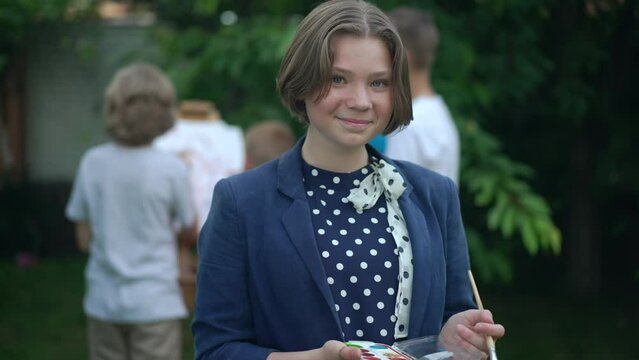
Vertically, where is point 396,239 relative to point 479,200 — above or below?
above

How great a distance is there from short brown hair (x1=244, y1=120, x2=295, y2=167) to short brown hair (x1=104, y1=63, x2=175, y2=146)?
0.43 m

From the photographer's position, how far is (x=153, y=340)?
14.3ft

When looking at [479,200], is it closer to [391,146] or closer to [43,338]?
[391,146]

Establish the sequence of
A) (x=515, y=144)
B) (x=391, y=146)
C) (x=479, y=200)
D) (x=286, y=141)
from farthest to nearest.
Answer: (x=515, y=144) → (x=479, y=200) → (x=286, y=141) → (x=391, y=146)

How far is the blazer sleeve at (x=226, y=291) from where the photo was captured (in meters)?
1.88

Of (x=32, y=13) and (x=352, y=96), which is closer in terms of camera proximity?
(x=352, y=96)

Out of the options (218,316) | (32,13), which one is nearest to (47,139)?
(32,13)

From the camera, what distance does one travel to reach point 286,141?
4273 millimetres

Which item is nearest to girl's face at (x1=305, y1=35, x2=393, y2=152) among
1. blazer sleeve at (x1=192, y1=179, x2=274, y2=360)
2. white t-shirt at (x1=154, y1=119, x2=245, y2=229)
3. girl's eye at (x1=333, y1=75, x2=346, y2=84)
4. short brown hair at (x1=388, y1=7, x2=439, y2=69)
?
girl's eye at (x1=333, y1=75, x2=346, y2=84)

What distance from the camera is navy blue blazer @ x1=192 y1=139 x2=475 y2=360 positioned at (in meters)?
1.84

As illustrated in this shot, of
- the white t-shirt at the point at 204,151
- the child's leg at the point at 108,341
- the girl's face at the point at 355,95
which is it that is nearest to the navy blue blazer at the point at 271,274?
the girl's face at the point at 355,95

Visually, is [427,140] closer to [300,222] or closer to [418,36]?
[418,36]

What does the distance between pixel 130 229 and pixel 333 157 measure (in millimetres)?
2495

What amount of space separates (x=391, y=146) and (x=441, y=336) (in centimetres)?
208
